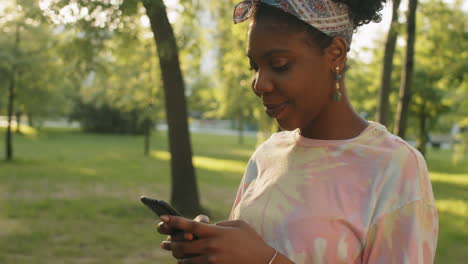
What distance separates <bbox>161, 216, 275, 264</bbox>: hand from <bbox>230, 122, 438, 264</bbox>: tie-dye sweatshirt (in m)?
0.17

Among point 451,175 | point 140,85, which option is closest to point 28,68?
point 140,85

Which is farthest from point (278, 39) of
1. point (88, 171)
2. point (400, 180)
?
point (88, 171)

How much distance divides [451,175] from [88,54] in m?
16.6

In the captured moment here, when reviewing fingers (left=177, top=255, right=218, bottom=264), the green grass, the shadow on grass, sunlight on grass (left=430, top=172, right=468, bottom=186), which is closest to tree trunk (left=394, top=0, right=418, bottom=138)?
the green grass

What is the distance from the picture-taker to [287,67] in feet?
5.01

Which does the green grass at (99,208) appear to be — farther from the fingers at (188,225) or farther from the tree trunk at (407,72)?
the fingers at (188,225)

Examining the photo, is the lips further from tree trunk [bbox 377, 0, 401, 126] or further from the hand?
tree trunk [bbox 377, 0, 401, 126]

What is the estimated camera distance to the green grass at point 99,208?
7.69 metres

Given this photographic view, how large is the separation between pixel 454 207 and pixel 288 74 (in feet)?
39.8

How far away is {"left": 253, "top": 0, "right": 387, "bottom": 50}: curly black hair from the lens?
4.96 ft

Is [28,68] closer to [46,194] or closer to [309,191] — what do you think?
[46,194]

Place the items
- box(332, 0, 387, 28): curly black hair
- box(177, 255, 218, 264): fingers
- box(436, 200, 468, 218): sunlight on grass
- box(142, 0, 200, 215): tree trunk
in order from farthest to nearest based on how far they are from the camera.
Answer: box(436, 200, 468, 218): sunlight on grass, box(142, 0, 200, 215): tree trunk, box(332, 0, 387, 28): curly black hair, box(177, 255, 218, 264): fingers

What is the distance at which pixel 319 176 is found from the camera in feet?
5.12

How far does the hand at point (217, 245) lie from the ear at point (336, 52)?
595 mm
